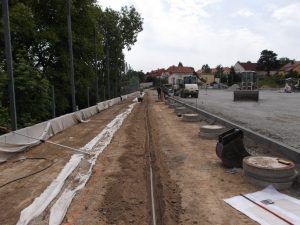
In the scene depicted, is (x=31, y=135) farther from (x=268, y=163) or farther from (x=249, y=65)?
(x=249, y=65)

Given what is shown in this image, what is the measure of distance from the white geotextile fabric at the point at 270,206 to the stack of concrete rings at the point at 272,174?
7.0 inches

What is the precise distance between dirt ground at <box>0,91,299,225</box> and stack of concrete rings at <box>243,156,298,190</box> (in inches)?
6.7

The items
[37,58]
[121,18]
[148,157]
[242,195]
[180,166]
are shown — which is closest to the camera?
[242,195]

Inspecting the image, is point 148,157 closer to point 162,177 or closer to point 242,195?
point 162,177

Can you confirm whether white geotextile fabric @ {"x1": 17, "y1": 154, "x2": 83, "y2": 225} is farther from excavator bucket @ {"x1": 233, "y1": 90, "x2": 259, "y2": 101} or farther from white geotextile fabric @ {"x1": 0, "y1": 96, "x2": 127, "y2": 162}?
excavator bucket @ {"x1": 233, "y1": 90, "x2": 259, "y2": 101}

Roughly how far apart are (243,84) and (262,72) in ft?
355

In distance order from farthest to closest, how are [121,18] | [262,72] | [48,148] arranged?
1. [262,72]
2. [121,18]
3. [48,148]

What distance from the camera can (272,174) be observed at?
693cm

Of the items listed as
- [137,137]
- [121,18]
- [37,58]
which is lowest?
[137,137]

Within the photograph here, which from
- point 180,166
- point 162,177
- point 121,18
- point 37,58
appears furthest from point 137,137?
point 121,18

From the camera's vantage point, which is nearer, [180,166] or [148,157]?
[180,166]

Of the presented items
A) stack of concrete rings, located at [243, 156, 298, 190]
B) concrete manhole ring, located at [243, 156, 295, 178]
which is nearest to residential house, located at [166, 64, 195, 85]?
concrete manhole ring, located at [243, 156, 295, 178]

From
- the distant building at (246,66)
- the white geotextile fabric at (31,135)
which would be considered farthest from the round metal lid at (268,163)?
the distant building at (246,66)

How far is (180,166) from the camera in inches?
352
